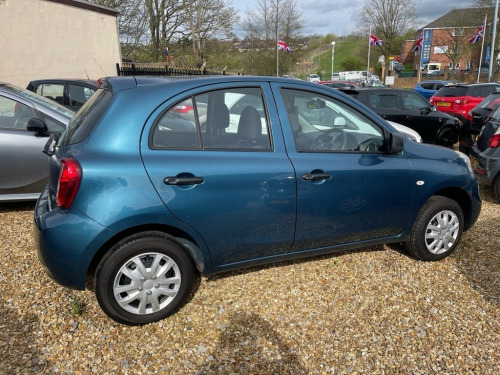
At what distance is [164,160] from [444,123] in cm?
865

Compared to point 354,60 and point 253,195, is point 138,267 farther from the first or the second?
point 354,60

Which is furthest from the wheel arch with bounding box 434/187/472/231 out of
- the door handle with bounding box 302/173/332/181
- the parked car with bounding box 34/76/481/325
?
the door handle with bounding box 302/173/332/181

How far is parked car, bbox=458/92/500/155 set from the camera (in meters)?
7.03

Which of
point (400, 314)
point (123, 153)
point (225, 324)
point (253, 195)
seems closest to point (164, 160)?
point (123, 153)

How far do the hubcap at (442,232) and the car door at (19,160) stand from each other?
13.8ft

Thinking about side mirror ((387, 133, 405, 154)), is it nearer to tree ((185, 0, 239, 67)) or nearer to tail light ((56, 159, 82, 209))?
tail light ((56, 159, 82, 209))

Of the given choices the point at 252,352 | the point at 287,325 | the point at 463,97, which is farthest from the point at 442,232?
the point at 463,97

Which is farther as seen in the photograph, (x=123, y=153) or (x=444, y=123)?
(x=444, y=123)

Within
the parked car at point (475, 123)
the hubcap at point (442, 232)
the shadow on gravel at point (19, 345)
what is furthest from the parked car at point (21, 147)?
the parked car at point (475, 123)

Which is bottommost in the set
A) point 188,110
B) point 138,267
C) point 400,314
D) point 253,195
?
point 400,314

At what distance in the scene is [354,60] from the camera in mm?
59406

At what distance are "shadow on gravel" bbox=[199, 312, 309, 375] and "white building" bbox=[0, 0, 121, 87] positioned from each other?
13572 millimetres

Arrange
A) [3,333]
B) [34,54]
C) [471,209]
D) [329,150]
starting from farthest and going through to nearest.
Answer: [34,54], [471,209], [329,150], [3,333]

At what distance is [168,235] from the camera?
268 cm
